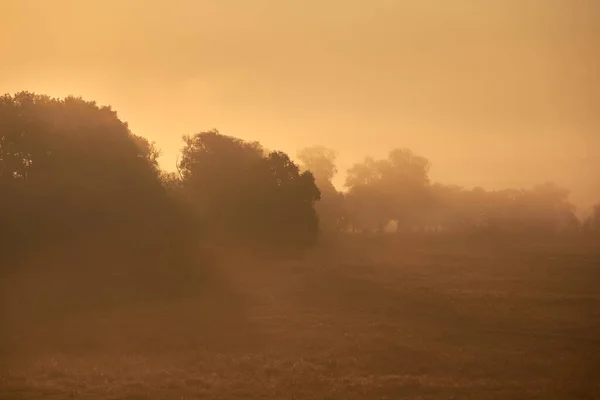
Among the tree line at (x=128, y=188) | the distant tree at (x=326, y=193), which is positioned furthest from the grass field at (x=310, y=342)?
the distant tree at (x=326, y=193)

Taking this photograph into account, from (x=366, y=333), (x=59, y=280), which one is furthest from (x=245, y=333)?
(x=59, y=280)

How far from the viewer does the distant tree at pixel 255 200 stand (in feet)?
170

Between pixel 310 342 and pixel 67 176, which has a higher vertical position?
pixel 67 176

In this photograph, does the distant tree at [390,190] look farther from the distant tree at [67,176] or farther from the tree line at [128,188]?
the distant tree at [67,176]

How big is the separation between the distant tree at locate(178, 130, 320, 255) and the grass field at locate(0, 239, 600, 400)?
4609mm

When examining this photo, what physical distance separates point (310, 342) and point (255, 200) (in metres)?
26.0

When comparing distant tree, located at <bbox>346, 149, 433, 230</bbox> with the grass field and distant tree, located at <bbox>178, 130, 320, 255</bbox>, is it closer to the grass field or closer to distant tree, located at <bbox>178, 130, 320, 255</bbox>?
distant tree, located at <bbox>178, 130, 320, 255</bbox>

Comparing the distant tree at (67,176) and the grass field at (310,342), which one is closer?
the grass field at (310,342)

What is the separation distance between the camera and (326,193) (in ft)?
356

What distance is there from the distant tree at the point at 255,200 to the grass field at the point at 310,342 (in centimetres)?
461

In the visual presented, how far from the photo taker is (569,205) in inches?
6988

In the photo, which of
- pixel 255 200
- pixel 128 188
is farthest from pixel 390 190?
pixel 128 188

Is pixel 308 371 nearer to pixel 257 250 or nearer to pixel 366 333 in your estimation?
pixel 366 333

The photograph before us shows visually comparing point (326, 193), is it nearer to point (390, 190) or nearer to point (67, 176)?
point (390, 190)
